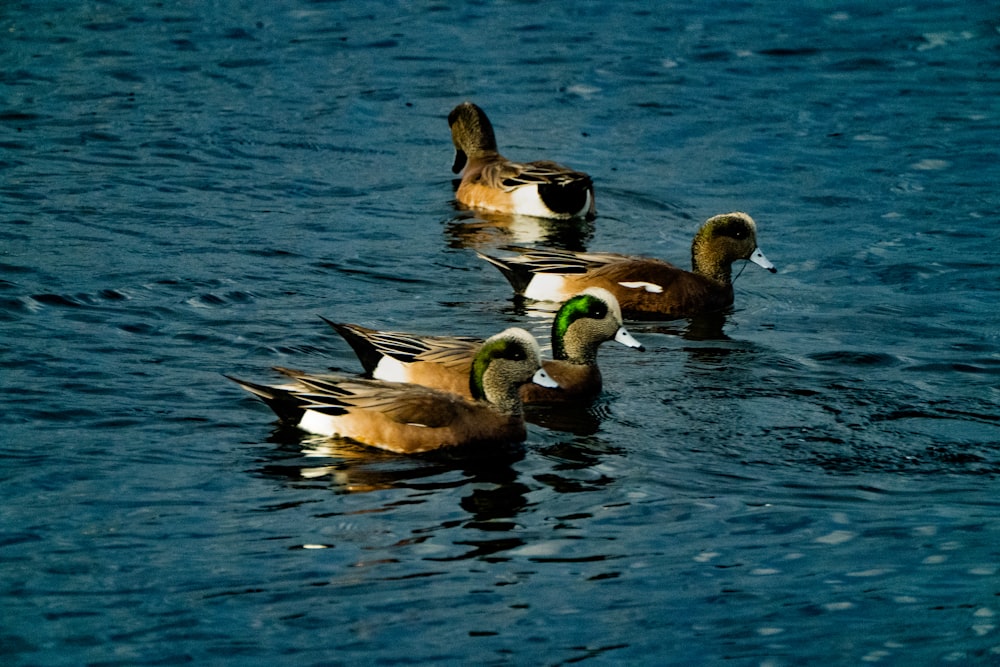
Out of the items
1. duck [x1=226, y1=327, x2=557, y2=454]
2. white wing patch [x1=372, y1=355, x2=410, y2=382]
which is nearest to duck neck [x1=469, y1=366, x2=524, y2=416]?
duck [x1=226, y1=327, x2=557, y2=454]

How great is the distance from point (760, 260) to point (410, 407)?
4241mm

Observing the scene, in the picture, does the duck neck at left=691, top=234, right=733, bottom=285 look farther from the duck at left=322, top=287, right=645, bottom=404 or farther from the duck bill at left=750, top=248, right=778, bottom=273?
the duck at left=322, top=287, right=645, bottom=404

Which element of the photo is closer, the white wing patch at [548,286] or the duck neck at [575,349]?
the duck neck at [575,349]

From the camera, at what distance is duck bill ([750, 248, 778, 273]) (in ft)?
39.3

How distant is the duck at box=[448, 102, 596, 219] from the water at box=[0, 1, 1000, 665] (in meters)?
0.26

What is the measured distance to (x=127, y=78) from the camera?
17.3 m

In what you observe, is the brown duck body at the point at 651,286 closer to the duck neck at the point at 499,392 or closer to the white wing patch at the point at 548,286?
the white wing patch at the point at 548,286

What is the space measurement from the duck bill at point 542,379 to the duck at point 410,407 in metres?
0.10

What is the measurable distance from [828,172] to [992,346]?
479 centimetres

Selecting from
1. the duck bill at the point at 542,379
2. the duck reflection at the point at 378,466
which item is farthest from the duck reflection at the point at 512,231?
the duck reflection at the point at 378,466

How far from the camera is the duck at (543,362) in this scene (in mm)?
9617

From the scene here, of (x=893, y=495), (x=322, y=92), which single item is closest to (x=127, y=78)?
(x=322, y=92)

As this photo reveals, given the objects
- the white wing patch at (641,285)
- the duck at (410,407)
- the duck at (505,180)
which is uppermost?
the duck at (505,180)

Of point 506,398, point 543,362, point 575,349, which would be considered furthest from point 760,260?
point 506,398
